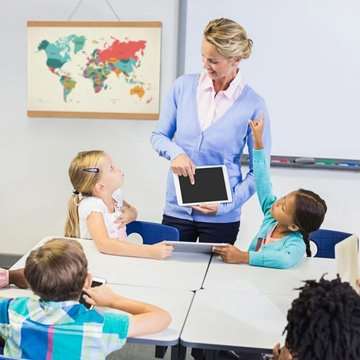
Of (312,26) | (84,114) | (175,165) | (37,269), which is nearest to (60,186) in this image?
(84,114)

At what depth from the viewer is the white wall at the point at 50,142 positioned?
11.6 feet

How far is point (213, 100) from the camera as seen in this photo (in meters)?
2.47

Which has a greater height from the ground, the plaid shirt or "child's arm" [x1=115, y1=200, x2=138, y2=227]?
"child's arm" [x1=115, y1=200, x2=138, y2=227]

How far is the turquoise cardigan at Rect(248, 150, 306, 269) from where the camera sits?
212 cm

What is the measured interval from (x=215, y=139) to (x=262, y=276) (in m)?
0.68

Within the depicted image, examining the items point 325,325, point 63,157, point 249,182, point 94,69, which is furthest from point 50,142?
point 325,325

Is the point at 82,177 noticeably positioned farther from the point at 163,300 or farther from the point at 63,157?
the point at 63,157

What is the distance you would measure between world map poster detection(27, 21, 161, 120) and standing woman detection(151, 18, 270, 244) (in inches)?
40.8

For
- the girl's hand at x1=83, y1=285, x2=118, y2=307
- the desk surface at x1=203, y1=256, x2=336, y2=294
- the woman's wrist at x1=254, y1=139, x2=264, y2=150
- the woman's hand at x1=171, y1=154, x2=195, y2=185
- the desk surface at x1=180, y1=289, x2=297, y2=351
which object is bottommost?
the desk surface at x1=180, y1=289, x2=297, y2=351

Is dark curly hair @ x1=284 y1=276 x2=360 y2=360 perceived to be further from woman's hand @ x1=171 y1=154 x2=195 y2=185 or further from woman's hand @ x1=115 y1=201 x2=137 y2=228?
woman's hand @ x1=115 y1=201 x2=137 y2=228

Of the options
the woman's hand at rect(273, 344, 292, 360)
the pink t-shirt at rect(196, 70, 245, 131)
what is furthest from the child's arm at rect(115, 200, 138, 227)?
the woman's hand at rect(273, 344, 292, 360)

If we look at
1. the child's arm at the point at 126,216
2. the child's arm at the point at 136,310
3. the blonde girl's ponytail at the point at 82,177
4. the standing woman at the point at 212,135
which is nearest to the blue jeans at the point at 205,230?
the standing woman at the point at 212,135

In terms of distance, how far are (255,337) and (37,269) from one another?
61cm

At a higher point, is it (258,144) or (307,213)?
(258,144)
